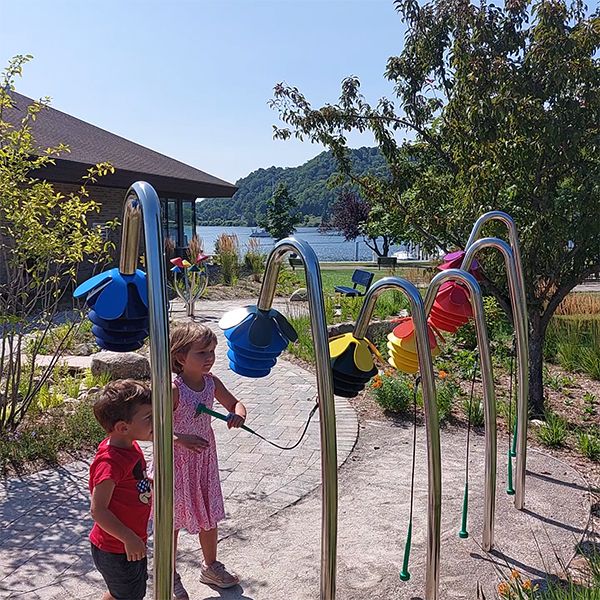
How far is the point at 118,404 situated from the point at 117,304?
0.62 meters

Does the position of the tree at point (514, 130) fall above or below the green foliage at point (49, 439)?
above

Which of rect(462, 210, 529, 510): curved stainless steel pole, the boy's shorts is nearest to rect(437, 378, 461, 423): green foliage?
rect(462, 210, 529, 510): curved stainless steel pole

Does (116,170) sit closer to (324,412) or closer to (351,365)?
(351,365)

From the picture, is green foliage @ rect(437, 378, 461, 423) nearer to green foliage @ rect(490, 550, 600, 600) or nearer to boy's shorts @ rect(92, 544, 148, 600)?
green foliage @ rect(490, 550, 600, 600)

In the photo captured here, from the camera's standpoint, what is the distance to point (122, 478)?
7.66 ft

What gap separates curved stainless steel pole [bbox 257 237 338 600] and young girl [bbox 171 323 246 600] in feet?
3.09

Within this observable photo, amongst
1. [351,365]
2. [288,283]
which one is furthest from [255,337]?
[288,283]

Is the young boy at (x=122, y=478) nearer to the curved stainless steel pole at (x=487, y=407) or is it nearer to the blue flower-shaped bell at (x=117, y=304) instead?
the blue flower-shaped bell at (x=117, y=304)

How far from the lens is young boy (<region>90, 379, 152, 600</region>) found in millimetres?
2311

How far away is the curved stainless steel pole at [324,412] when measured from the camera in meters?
1.72

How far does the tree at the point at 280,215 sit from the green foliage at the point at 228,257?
18604 millimetres

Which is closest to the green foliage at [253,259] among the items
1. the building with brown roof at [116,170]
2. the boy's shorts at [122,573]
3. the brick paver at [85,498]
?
the building with brown roof at [116,170]

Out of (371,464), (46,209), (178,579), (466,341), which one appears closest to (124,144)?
(466,341)

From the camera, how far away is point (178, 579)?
2.95m
